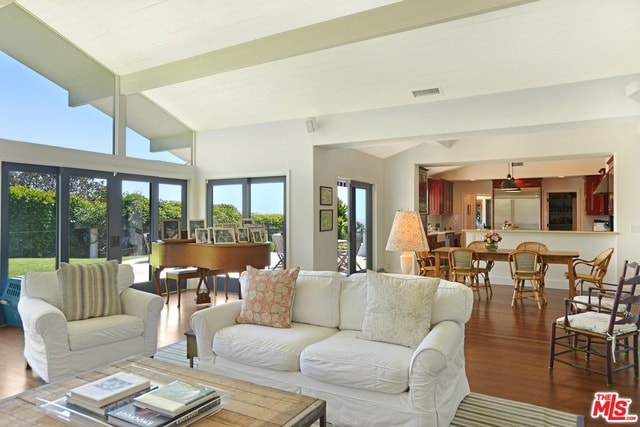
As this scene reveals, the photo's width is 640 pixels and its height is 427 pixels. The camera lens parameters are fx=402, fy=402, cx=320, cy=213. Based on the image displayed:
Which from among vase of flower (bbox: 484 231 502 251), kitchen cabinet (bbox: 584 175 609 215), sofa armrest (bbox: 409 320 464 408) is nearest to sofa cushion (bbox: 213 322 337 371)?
sofa armrest (bbox: 409 320 464 408)

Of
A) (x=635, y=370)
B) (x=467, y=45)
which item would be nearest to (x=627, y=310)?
(x=635, y=370)

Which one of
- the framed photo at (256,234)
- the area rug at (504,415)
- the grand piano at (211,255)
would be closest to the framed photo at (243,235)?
the framed photo at (256,234)

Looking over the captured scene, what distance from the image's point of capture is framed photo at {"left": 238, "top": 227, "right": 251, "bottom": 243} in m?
5.59

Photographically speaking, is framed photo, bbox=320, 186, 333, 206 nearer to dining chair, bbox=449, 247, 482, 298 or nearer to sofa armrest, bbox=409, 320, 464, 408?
dining chair, bbox=449, 247, 482, 298

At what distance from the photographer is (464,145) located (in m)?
8.16

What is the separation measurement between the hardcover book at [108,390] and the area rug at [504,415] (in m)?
1.94

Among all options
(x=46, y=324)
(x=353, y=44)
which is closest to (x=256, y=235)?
(x=353, y=44)

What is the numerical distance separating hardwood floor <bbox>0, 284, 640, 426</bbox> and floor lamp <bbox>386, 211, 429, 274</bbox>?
3.63 feet

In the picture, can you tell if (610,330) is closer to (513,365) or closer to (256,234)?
(513,365)

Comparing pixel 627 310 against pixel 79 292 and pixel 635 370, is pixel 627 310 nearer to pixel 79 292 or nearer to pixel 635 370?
pixel 635 370

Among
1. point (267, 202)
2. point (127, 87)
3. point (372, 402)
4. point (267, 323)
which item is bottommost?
point (372, 402)

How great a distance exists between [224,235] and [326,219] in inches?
77.8

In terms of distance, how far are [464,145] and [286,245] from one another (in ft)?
13.9

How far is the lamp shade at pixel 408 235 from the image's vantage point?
148 inches
